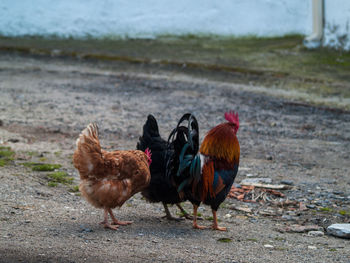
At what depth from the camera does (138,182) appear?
18.1 feet

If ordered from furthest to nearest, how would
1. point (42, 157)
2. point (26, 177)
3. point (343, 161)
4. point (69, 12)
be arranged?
point (69, 12)
point (343, 161)
point (42, 157)
point (26, 177)

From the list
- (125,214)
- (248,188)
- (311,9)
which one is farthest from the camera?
(311,9)

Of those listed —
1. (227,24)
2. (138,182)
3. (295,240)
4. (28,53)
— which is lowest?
(295,240)

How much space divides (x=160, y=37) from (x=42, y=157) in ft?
35.2

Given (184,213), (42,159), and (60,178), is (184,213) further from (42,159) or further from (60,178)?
(42,159)

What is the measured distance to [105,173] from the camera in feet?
17.3

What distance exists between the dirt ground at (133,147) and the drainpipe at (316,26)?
400 cm

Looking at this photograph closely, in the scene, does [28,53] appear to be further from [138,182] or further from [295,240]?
[295,240]

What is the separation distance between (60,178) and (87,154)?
2086mm

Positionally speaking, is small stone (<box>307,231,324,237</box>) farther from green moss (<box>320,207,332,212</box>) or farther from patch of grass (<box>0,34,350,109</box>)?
patch of grass (<box>0,34,350,109</box>)

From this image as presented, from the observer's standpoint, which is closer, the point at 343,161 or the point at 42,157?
the point at 42,157

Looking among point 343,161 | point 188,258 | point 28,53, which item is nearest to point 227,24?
point 28,53

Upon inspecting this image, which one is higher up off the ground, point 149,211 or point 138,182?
point 138,182

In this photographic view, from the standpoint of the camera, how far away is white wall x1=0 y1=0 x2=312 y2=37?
17484mm
